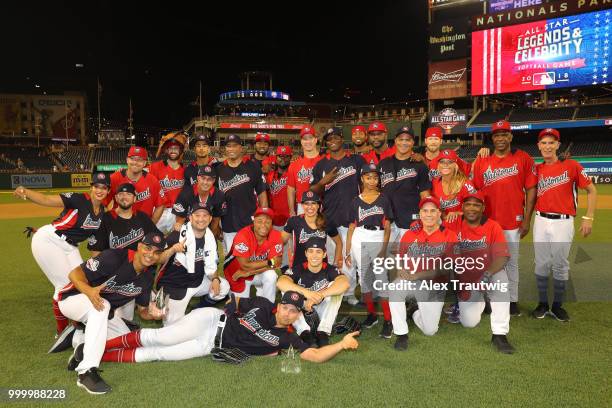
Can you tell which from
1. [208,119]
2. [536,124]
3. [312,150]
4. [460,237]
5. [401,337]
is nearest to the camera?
[401,337]

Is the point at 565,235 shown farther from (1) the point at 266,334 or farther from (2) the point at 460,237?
(1) the point at 266,334

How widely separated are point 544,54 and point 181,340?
31.2m

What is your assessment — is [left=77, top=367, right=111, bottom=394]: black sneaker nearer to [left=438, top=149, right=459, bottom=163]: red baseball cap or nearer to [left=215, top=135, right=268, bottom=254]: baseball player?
[left=215, top=135, right=268, bottom=254]: baseball player

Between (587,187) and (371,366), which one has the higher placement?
(587,187)

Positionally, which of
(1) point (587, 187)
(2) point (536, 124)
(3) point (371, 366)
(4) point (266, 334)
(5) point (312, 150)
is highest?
(2) point (536, 124)

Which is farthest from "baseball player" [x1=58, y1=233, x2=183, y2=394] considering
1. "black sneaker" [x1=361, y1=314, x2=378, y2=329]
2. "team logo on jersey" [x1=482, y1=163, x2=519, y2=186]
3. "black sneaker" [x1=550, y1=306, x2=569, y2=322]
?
"black sneaker" [x1=550, y1=306, x2=569, y2=322]

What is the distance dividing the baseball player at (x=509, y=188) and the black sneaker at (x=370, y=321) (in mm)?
1652

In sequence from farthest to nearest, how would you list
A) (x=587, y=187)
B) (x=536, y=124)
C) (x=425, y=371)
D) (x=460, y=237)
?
(x=536, y=124)
(x=587, y=187)
(x=460, y=237)
(x=425, y=371)

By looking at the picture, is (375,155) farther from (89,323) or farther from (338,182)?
(89,323)

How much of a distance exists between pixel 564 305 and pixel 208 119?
55202 millimetres

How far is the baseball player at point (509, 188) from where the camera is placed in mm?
5309

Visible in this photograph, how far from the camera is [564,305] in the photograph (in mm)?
5691

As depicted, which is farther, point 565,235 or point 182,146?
point 182,146

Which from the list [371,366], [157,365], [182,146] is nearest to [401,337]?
[371,366]
